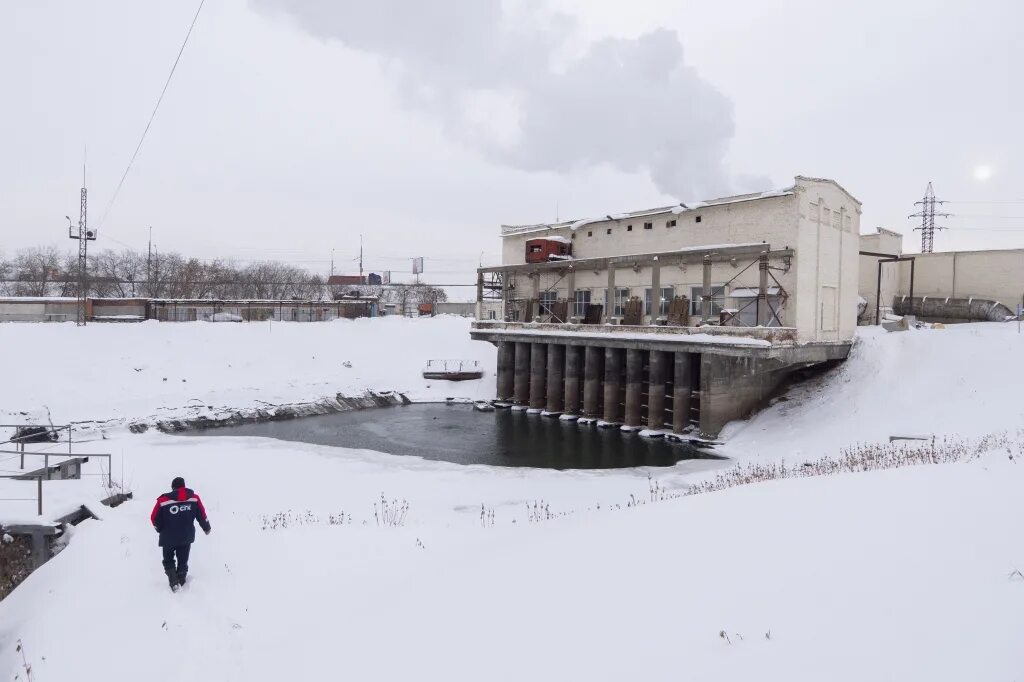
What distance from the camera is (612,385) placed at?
2869 cm

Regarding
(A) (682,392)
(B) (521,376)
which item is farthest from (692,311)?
(B) (521,376)

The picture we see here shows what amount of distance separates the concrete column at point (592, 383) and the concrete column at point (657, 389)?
3.51 metres

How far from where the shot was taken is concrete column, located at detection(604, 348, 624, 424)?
28.6 meters

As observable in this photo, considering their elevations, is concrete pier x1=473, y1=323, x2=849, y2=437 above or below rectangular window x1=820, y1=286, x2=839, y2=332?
below

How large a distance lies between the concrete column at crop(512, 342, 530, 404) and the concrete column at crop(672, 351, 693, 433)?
1009 cm

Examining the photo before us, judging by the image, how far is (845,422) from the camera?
22.1 metres

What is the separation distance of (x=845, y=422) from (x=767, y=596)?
19651mm

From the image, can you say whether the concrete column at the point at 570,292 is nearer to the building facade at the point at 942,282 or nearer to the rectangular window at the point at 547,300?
the rectangular window at the point at 547,300

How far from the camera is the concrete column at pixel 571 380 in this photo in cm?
3081

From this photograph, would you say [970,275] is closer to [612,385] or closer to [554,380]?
[612,385]

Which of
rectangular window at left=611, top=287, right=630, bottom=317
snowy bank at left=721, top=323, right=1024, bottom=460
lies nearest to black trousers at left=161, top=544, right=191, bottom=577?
snowy bank at left=721, top=323, right=1024, bottom=460

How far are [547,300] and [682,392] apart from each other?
14164 millimetres

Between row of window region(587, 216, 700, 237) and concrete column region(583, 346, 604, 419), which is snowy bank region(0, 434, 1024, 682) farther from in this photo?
row of window region(587, 216, 700, 237)

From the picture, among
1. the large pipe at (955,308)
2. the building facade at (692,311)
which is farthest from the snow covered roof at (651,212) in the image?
the large pipe at (955,308)
